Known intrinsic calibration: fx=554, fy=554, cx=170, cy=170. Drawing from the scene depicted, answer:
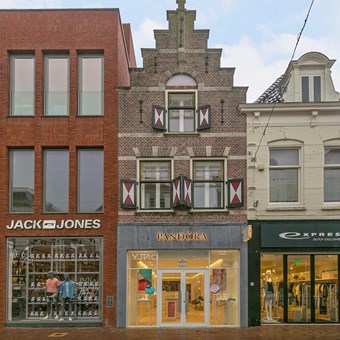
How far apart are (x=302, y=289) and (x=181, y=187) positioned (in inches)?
225

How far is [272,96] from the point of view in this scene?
71.3 feet

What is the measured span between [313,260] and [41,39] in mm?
12866

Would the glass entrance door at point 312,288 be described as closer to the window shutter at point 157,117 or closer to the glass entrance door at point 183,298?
the glass entrance door at point 183,298

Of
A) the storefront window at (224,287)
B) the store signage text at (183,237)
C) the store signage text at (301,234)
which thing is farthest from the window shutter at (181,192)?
the store signage text at (301,234)

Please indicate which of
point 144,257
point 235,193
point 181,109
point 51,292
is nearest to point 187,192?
point 235,193

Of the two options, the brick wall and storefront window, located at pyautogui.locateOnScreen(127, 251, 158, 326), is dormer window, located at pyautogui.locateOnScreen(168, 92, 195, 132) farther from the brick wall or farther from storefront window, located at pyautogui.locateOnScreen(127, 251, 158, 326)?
storefront window, located at pyautogui.locateOnScreen(127, 251, 158, 326)

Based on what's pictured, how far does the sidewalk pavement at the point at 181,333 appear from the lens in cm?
1712

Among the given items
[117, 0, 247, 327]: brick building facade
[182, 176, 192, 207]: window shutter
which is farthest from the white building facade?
[182, 176, 192, 207]: window shutter

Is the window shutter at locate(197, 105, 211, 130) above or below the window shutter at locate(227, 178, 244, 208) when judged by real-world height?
above

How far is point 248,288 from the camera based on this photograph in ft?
65.1

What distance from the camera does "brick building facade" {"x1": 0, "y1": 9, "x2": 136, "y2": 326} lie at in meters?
20.0

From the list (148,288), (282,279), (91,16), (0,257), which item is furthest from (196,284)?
(91,16)

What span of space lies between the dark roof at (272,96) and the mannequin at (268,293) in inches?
252

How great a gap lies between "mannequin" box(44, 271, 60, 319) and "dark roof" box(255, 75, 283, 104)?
995cm
